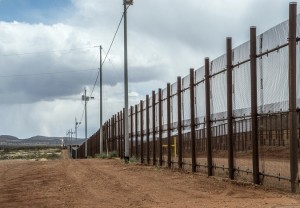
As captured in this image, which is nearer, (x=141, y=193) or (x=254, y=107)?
(x=141, y=193)

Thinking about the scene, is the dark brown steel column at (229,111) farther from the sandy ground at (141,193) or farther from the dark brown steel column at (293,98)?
the dark brown steel column at (293,98)

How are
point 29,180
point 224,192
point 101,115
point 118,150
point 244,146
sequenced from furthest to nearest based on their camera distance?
1. point 101,115
2. point 118,150
3. point 29,180
4. point 244,146
5. point 224,192

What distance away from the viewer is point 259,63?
12438mm

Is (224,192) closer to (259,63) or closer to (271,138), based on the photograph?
(271,138)

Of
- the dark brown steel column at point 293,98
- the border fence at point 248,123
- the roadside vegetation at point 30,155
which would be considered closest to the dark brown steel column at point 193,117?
the border fence at point 248,123

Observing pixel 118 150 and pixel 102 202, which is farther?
pixel 118 150

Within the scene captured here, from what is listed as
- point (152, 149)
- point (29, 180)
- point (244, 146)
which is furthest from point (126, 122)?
point (244, 146)

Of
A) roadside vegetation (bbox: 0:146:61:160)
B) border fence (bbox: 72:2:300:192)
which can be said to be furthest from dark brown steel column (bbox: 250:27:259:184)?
roadside vegetation (bbox: 0:146:61:160)

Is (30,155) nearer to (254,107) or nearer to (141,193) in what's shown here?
(141,193)

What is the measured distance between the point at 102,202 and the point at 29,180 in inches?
268

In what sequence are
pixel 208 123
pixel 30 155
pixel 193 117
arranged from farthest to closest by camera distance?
1. pixel 30 155
2. pixel 193 117
3. pixel 208 123

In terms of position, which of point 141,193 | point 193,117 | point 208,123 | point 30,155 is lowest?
point 30,155

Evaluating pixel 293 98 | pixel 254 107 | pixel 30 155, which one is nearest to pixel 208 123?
pixel 254 107

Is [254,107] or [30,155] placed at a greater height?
[254,107]
